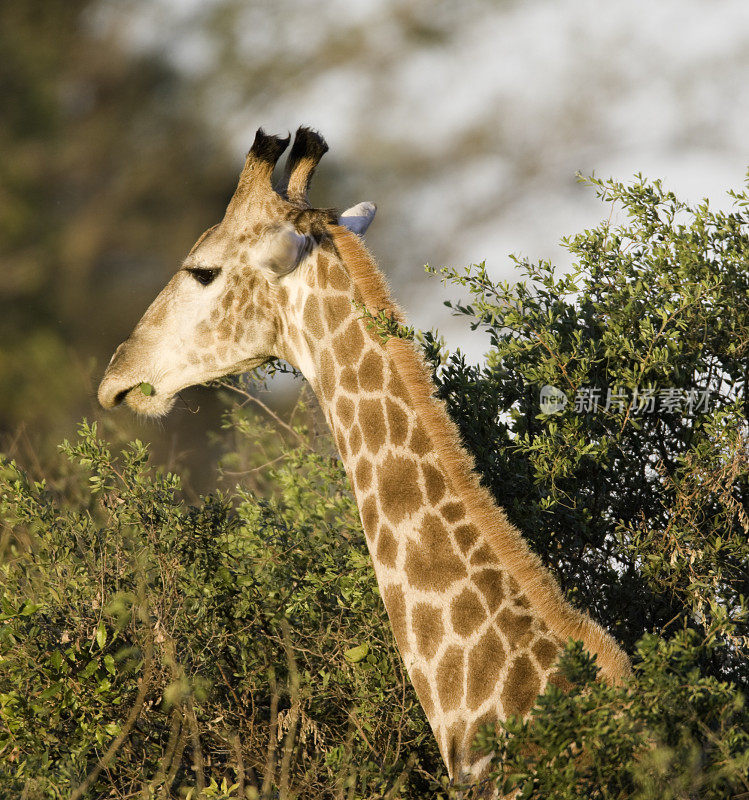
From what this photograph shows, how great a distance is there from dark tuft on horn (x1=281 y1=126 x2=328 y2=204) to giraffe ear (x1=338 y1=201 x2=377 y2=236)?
0.76ft

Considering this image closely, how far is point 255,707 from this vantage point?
3.99 metres

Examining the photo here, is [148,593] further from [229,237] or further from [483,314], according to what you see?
[483,314]

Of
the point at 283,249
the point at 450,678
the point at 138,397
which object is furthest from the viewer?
the point at 138,397

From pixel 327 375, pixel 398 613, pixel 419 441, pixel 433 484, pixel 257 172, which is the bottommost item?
pixel 398 613

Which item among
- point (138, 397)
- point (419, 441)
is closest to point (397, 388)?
point (419, 441)

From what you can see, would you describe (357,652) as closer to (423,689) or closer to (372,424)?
(423,689)

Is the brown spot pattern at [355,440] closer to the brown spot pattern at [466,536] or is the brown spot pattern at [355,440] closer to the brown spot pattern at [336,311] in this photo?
the brown spot pattern at [336,311]

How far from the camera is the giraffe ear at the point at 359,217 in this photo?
3.89 m

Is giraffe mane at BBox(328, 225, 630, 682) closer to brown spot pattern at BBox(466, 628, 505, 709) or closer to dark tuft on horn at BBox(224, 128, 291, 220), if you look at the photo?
brown spot pattern at BBox(466, 628, 505, 709)

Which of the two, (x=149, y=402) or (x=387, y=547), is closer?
(x=387, y=547)

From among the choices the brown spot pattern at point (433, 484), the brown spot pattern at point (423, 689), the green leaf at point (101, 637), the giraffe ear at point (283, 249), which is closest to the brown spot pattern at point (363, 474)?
the brown spot pattern at point (433, 484)

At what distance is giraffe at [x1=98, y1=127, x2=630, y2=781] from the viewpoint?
2.92 metres

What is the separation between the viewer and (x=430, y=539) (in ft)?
10.3

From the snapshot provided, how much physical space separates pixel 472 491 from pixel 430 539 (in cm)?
22
